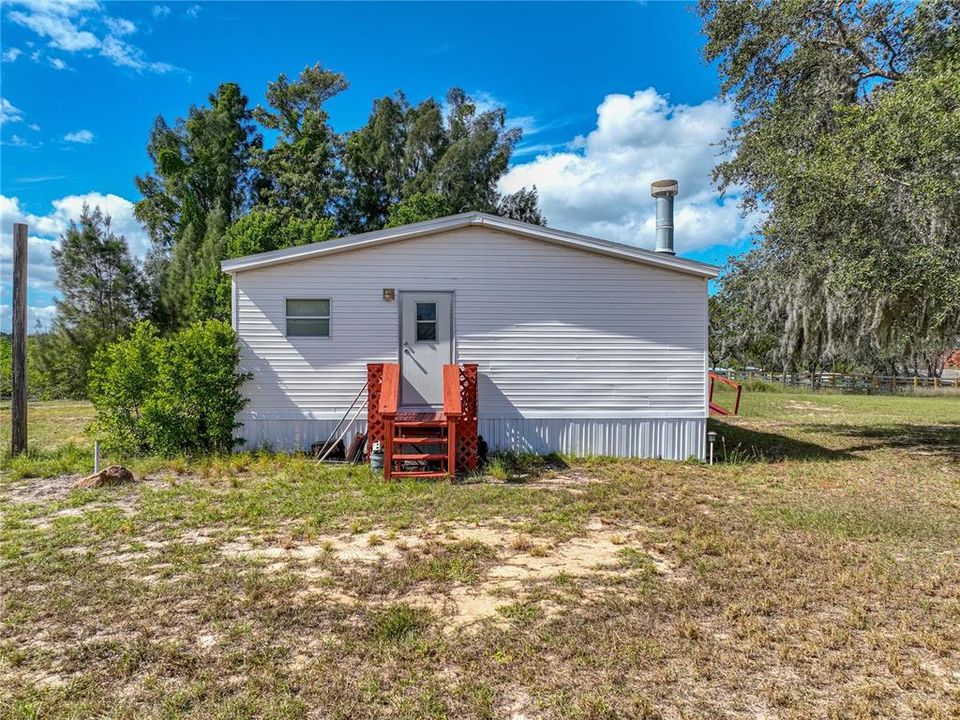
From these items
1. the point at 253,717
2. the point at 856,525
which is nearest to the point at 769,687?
the point at 253,717

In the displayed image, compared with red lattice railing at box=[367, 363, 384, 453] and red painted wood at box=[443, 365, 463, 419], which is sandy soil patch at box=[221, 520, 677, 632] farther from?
red lattice railing at box=[367, 363, 384, 453]

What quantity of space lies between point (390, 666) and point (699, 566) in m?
2.58

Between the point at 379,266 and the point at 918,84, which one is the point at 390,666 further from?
the point at 918,84

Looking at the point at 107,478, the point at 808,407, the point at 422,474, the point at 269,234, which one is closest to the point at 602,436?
the point at 422,474

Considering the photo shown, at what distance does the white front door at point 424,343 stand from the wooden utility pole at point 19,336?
5.18 meters

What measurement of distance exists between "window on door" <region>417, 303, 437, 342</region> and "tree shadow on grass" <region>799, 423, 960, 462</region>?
25.9 ft

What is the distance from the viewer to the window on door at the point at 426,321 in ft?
29.3

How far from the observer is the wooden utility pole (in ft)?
26.5

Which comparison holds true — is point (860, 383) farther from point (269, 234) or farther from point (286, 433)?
point (286, 433)

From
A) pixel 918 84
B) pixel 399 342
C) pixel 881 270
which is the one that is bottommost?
pixel 399 342

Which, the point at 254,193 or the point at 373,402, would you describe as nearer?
the point at 373,402

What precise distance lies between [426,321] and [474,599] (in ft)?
18.2

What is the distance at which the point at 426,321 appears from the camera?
8930 millimetres

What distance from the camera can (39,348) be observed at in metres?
21.1
